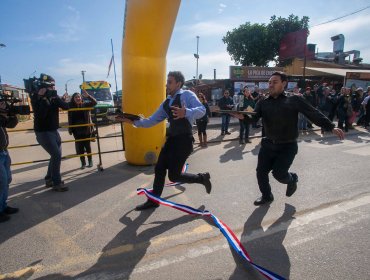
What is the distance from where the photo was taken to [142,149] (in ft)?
Result: 21.4

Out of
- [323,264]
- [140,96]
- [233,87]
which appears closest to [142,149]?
[140,96]

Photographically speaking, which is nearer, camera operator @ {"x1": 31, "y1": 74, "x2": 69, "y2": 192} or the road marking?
the road marking

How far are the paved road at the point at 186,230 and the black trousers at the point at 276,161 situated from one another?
1.40 ft

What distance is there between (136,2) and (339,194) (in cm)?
491

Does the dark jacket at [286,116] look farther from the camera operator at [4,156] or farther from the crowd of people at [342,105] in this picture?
the crowd of people at [342,105]

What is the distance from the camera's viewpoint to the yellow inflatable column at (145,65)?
17.9 feet

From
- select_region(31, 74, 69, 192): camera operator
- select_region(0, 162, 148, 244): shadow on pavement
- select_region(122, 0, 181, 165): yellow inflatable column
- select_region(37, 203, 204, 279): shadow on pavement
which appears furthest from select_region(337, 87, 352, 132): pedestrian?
select_region(31, 74, 69, 192): camera operator

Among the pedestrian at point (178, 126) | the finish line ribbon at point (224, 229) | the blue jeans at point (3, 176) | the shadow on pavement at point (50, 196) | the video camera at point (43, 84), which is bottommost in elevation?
the shadow on pavement at point (50, 196)

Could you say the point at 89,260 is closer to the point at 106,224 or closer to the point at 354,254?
the point at 106,224

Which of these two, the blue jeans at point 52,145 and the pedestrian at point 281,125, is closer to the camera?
the pedestrian at point 281,125

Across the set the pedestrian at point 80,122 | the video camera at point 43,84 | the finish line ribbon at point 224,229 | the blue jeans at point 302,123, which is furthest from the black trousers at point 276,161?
the blue jeans at point 302,123

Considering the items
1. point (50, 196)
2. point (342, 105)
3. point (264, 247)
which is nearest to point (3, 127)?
point (50, 196)

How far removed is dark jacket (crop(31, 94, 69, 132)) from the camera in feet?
15.2

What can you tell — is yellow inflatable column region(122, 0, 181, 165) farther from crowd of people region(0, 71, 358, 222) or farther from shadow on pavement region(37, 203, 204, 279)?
shadow on pavement region(37, 203, 204, 279)
